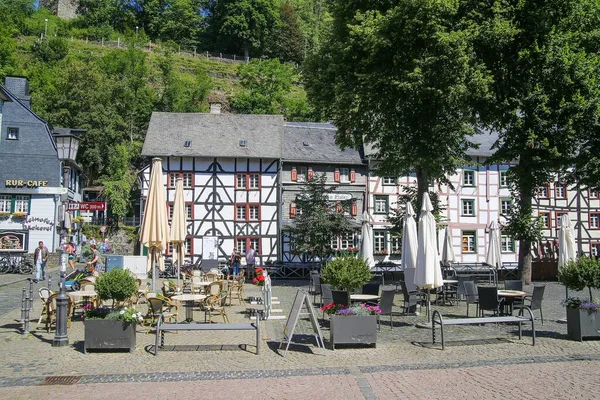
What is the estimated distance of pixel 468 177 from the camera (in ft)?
119

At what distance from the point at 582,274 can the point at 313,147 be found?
2566 cm

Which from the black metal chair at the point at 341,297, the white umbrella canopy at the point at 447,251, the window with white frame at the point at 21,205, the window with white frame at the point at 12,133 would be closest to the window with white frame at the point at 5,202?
the window with white frame at the point at 21,205

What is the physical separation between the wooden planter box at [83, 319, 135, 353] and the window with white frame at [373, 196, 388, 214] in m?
27.1

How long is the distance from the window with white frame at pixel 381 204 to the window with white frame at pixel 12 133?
897 inches

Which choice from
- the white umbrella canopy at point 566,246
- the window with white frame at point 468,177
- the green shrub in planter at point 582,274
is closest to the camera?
the green shrub in planter at point 582,274

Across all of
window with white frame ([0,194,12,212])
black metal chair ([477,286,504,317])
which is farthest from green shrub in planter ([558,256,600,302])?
window with white frame ([0,194,12,212])

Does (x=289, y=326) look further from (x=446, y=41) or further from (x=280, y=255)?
(x=280, y=255)

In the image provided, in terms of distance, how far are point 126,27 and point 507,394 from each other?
9734cm

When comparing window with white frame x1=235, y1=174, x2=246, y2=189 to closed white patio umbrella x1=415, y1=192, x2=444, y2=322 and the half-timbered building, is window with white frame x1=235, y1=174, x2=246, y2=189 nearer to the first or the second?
the half-timbered building

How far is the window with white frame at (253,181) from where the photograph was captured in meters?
35.4

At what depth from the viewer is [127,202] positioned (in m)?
47.8

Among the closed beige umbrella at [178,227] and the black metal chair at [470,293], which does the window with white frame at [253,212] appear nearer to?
the closed beige umbrella at [178,227]

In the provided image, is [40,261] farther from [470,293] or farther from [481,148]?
[481,148]

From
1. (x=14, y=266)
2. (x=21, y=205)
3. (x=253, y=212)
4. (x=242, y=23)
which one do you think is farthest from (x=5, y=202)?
(x=242, y=23)
